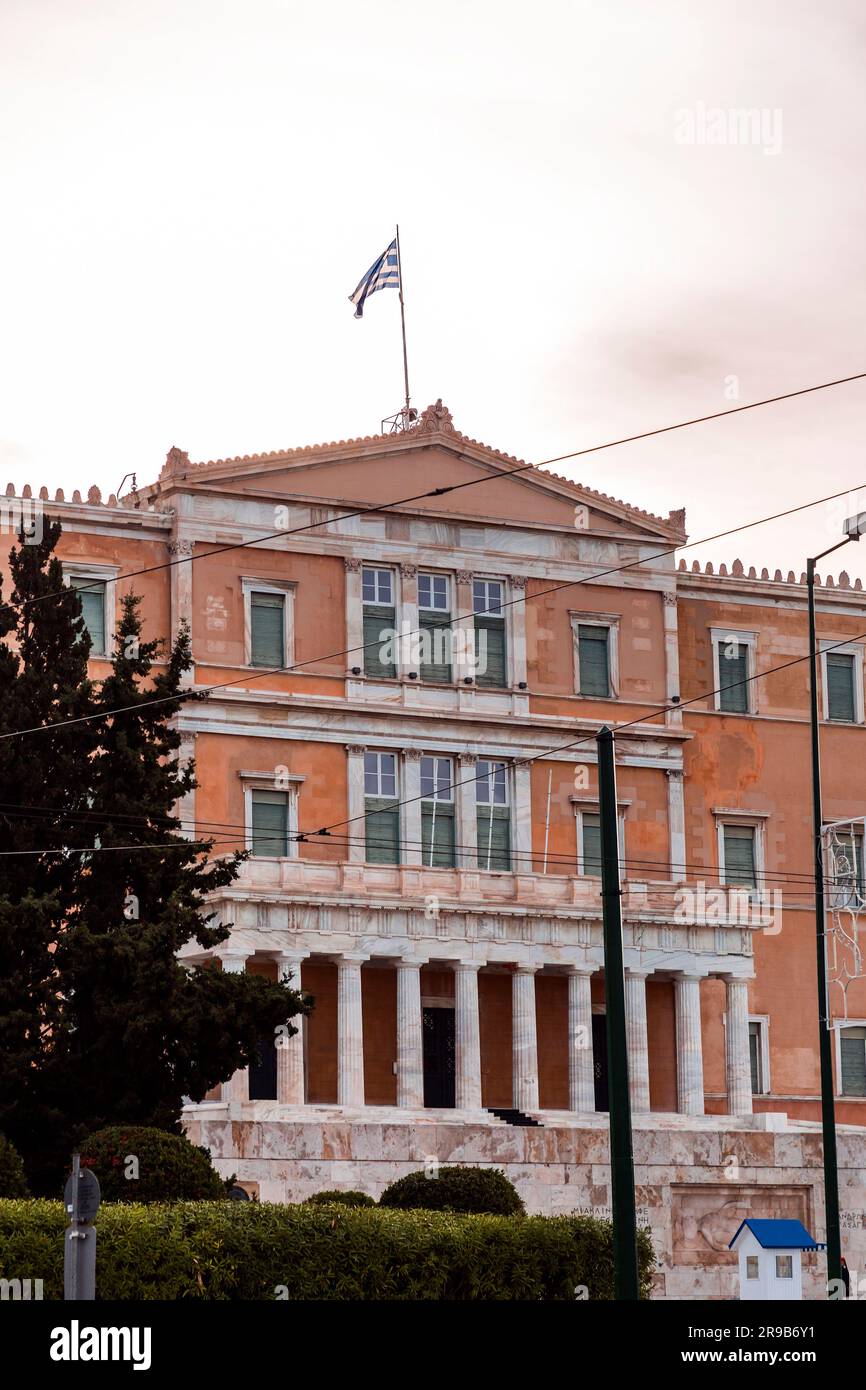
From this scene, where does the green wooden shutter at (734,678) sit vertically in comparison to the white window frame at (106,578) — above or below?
below

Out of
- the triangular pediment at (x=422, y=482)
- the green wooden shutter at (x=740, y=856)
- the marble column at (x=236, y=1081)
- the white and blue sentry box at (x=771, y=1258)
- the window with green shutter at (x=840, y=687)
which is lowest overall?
the white and blue sentry box at (x=771, y=1258)

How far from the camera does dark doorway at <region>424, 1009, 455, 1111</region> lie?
181 ft

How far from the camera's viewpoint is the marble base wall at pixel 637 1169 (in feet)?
149

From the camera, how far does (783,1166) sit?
50312 mm

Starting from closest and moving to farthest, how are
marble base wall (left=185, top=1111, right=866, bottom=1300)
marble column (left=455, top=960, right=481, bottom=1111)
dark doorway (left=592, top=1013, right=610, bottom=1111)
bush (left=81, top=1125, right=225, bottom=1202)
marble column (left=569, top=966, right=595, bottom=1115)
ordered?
bush (left=81, top=1125, right=225, bottom=1202)
marble base wall (left=185, top=1111, right=866, bottom=1300)
marble column (left=455, top=960, right=481, bottom=1111)
marble column (left=569, top=966, right=595, bottom=1115)
dark doorway (left=592, top=1013, right=610, bottom=1111)

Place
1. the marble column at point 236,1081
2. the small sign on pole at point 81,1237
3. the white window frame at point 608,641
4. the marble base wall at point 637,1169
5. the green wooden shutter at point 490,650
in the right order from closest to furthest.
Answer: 1. the small sign on pole at point 81,1237
2. the marble base wall at point 637,1169
3. the marble column at point 236,1081
4. the green wooden shutter at point 490,650
5. the white window frame at point 608,641

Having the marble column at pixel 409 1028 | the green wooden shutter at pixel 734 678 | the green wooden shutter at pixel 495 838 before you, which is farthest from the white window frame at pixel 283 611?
the green wooden shutter at pixel 734 678

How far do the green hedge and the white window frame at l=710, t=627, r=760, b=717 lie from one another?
114ft

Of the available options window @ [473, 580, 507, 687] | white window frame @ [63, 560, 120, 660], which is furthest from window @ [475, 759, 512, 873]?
white window frame @ [63, 560, 120, 660]

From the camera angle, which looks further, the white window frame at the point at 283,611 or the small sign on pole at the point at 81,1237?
the white window frame at the point at 283,611

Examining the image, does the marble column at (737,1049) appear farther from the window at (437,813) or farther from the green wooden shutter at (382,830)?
the green wooden shutter at (382,830)

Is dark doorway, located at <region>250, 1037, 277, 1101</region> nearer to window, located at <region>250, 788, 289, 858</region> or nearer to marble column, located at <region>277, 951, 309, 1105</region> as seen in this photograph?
marble column, located at <region>277, 951, 309, 1105</region>

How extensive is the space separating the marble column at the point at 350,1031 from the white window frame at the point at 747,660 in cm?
1507

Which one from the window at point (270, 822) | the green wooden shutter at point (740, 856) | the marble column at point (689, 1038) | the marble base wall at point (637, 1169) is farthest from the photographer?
the green wooden shutter at point (740, 856)
